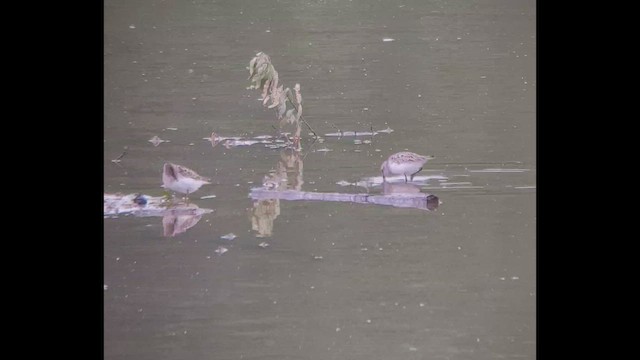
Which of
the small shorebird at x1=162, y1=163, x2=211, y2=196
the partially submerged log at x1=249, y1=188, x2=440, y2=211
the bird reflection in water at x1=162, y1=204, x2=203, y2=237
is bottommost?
the bird reflection in water at x1=162, y1=204, x2=203, y2=237


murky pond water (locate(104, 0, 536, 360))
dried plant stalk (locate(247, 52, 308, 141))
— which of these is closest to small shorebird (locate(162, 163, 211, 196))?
murky pond water (locate(104, 0, 536, 360))

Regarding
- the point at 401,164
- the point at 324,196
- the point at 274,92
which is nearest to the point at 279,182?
the point at 324,196

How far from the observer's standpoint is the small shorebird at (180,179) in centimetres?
249

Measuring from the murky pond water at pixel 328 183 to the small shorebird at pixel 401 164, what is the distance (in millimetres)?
28

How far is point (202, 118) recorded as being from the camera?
2520 mm

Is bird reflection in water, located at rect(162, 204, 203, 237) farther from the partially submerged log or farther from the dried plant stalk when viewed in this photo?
the dried plant stalk

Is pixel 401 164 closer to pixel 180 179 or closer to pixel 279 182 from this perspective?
pixel 279 182

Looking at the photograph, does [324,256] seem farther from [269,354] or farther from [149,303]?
[149,303]

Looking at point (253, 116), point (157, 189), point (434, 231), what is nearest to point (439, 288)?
point (434, 231)

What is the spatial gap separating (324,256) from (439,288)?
42 cm

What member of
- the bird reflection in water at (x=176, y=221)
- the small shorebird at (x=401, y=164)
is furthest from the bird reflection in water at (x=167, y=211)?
the small shorebird at (x=401, y=164)

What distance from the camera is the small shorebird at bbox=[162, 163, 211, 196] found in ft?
8.18

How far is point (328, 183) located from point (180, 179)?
1.71ft

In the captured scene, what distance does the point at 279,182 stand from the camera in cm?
252
